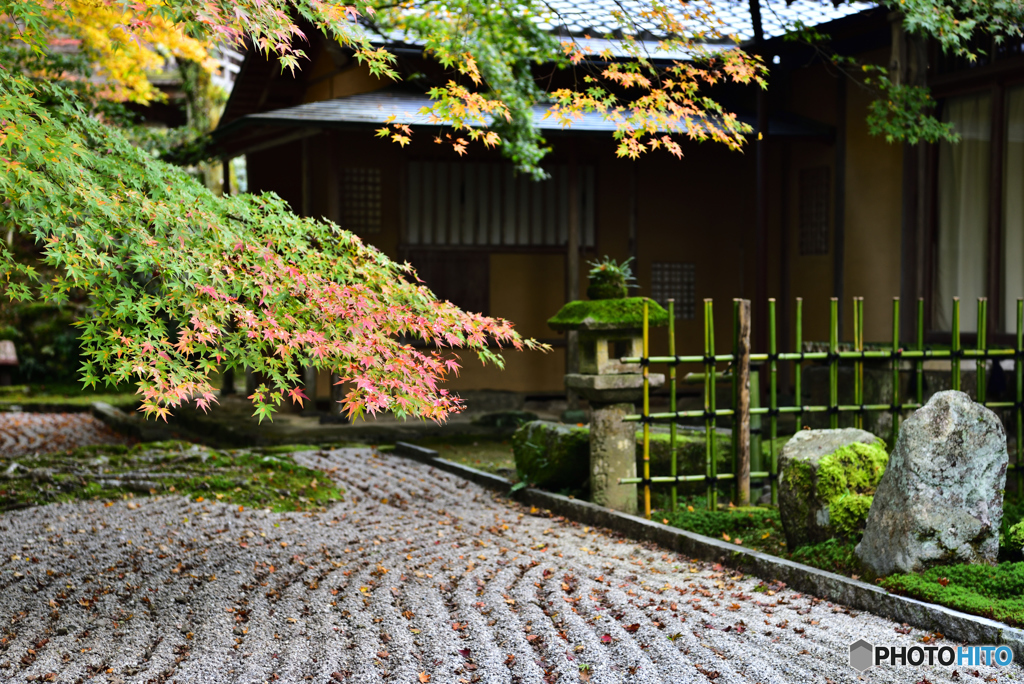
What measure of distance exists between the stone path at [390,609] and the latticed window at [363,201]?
6370 mm

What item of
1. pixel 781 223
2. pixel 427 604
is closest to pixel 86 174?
pixel 427 604

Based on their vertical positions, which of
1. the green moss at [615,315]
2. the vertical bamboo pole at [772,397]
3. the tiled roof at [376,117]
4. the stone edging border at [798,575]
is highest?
the tiled roof at [376,117]

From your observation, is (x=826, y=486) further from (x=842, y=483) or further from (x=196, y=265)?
(x=196, y=265)

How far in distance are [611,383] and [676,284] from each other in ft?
23.5

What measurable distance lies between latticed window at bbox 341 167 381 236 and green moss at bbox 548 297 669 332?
20.9ft

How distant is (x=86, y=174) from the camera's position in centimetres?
391

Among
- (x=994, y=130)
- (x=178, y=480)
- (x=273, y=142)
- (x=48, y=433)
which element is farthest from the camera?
(x=273, y=142)

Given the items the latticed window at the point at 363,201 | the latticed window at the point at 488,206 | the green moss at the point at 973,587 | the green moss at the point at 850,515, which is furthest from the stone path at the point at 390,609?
the latticed window at the point at 488,206

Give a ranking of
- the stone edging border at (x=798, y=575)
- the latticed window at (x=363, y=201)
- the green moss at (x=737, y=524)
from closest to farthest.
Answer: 1. the stone edging border at (x=798, y=575)
2. the green moss at (x=737, y=524)
3. the latticed window at (x=363, y=201)

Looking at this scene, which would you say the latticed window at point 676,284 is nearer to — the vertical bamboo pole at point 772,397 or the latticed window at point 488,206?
the latticed window at point 488,206

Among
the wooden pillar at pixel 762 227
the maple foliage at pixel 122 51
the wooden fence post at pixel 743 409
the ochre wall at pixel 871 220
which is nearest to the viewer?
the wooden fence post at pixel 743 409

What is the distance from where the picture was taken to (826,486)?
5.50 meters

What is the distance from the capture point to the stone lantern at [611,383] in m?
6.82

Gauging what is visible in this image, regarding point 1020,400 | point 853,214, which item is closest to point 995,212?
point 853,214
